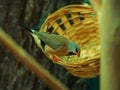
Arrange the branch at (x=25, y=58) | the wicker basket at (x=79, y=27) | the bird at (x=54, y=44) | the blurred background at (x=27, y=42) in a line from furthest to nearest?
the blurred background at (x=27, y=42) → the wicker basket at (x=79, y=27) → the bird at (x=54, y=44) → the branch at (x=25, y=58)

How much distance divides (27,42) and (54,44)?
16.0 inches

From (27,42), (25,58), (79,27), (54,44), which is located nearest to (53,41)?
(54,44)

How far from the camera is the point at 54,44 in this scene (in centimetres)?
89

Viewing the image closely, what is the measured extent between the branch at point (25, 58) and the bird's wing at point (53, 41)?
22.8 inches

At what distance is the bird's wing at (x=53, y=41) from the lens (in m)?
0.84

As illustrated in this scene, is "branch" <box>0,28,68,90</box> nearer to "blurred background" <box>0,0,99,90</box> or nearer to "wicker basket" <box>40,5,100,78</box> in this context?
"wicker basket" <box>40,5,100,78</box>

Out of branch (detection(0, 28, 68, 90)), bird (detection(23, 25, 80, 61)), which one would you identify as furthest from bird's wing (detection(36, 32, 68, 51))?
branch (detection(0, 28, 68, 90))

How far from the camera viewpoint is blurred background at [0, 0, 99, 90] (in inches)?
49.9

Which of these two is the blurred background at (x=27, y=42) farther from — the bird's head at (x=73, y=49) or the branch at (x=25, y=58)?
the branch at (x=25, y=58)

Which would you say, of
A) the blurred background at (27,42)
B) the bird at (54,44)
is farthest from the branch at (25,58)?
the blurred background at (27,42)

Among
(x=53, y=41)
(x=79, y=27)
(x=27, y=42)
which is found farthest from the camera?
(x=27, y=42)

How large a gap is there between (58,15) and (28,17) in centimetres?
31

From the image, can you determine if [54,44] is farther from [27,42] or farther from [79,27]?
[27,42]

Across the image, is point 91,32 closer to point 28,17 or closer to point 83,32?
point 83,32
